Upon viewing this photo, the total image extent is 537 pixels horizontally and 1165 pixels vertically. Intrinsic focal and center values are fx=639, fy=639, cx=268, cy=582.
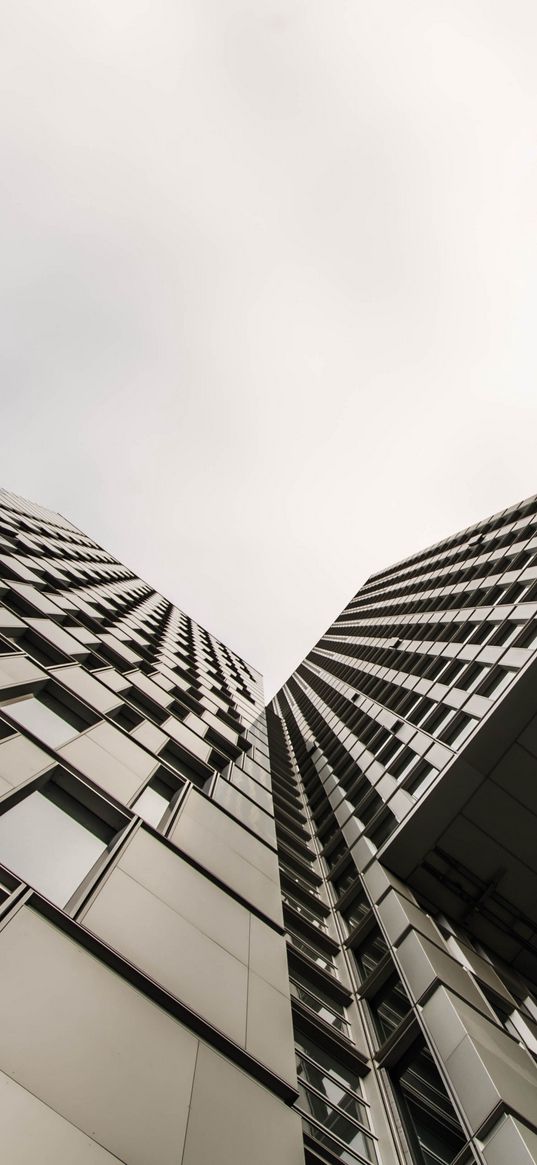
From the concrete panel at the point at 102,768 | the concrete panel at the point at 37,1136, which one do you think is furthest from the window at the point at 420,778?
the concrete panel at the point at 37,1136

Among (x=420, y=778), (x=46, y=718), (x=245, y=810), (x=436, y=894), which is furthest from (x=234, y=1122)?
(x=420, y=778)

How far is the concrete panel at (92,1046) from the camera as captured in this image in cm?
575

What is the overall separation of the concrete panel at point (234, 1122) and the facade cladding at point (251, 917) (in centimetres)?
3

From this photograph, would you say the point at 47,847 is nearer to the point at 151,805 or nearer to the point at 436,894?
the point at 151,805

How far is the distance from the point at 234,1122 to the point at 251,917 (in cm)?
469

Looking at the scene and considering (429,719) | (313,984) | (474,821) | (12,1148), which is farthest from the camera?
(429,719)

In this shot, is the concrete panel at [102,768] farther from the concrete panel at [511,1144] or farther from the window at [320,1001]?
the concrete panel at [511,1144]

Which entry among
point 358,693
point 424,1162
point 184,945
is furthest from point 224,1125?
point 358,693

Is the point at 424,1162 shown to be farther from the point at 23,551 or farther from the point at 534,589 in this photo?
the point at 23,551

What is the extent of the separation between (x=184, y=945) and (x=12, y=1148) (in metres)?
4.55

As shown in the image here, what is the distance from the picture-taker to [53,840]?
947 cm

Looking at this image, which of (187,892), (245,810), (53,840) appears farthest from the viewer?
(245,810)

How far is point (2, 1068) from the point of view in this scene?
18.1 feet

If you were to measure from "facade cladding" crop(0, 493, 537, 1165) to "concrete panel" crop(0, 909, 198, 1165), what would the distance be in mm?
26
